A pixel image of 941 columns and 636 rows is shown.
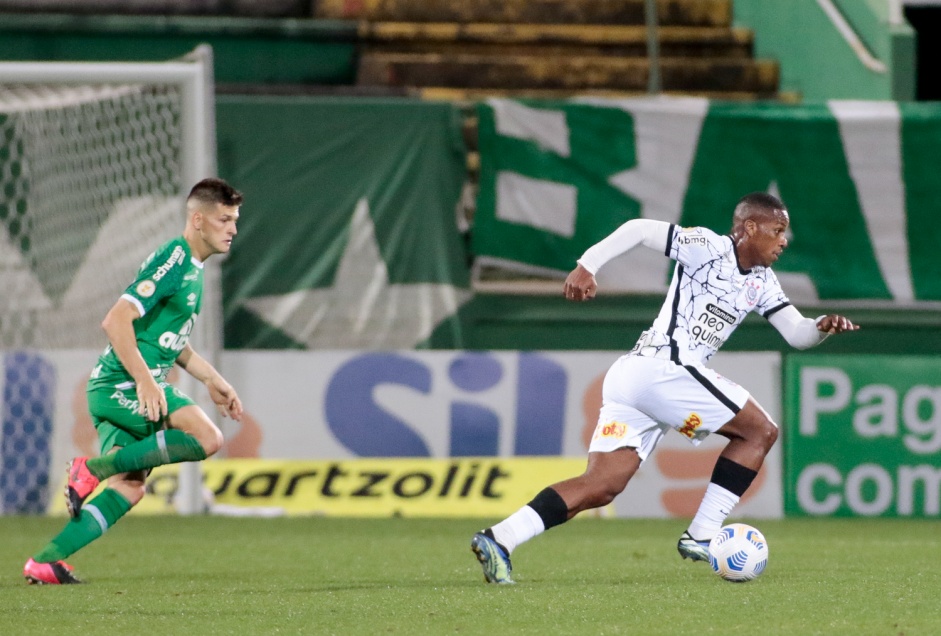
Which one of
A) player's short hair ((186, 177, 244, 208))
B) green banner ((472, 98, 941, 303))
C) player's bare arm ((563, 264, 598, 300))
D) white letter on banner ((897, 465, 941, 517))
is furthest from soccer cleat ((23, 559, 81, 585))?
white letter on banner ((897, 465, 941, 517))

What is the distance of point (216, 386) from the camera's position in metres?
7.02

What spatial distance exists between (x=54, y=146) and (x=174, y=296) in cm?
556

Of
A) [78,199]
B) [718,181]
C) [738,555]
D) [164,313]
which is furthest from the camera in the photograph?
[718,181]

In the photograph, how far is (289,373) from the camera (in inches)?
452

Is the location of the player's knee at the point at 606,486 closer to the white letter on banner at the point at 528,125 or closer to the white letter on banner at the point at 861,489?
the white letter on banner at the point at 861,489

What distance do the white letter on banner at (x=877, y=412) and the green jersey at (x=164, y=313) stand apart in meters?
6.00

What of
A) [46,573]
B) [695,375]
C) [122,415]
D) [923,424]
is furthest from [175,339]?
[923,424]

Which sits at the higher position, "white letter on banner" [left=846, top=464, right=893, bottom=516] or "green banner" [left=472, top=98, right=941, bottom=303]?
"green banner" [left=472, top=98, right=941, bottom=303]

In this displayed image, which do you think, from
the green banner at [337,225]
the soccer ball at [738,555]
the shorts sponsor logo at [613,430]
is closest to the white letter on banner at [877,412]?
the green banner at [337,225]

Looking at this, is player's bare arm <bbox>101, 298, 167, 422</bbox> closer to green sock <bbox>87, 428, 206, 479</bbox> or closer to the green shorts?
green sock <bbox>87, 428, 206, 479</bbox>

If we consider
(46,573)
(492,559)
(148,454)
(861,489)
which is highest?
(148,454)

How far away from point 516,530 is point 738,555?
0.89 m

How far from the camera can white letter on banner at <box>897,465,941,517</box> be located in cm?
1148

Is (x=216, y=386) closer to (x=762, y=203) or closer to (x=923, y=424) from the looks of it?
(x=762, y=203)
